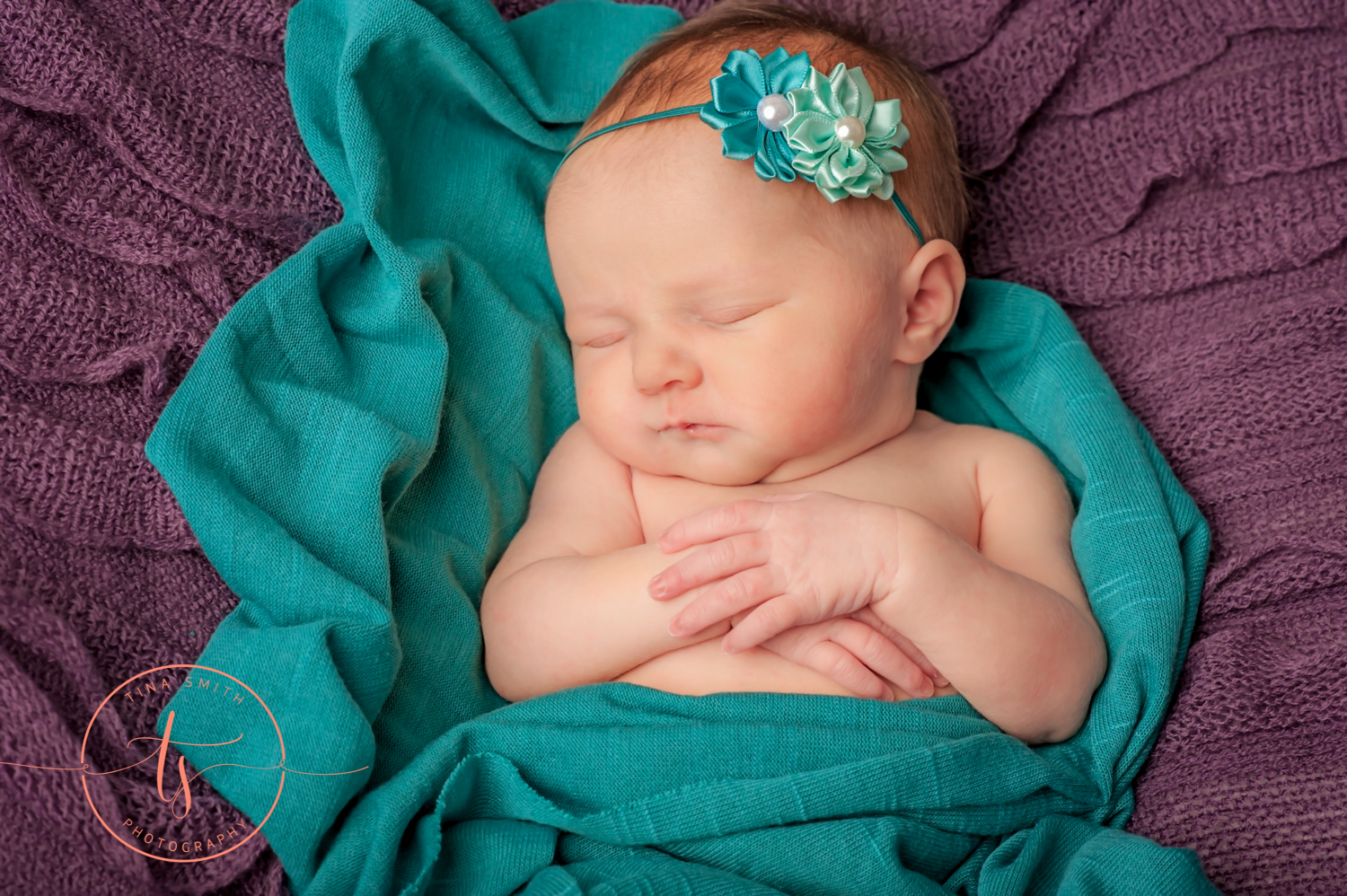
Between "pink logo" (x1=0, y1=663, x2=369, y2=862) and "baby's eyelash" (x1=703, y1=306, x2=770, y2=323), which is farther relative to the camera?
"baby's eyelash" (x1=703, y1=306, x2=770, y2=323)

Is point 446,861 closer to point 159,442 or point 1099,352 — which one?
point 159,442

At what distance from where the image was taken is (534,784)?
130 centimetres

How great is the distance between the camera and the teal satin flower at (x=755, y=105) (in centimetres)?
135

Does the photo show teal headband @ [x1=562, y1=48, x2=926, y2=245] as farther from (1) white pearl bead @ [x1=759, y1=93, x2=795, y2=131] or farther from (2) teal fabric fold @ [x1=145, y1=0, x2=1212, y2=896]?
(2) teal fabric fold @ [x1=145, y1=0, x2=1212, y2=896]

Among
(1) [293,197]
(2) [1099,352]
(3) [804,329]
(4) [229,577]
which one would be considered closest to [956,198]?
(2) [1099,352]

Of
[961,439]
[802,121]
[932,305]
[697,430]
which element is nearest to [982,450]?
[961,439]

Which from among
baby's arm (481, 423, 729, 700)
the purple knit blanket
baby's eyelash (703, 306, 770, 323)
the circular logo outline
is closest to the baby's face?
baby's eyelash (703, 306, 770, 323)

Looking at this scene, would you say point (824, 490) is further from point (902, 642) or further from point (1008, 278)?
point (1008, 278)

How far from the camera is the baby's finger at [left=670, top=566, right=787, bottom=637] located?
1.30 m

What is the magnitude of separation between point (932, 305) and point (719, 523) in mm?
502

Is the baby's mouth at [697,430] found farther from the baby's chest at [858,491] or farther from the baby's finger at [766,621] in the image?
the baby's finger at [766,621]

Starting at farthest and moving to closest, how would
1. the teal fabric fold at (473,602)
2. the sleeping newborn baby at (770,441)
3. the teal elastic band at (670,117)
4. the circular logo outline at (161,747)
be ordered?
the teal elastic band at (670,117), the sleeping newborn baby at (770,441), the teal fabric fold at (473,602), the circular logo outline at (161,747)

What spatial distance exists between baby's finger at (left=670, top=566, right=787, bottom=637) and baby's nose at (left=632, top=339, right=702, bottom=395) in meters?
0.27

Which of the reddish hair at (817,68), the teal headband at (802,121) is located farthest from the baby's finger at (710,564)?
the reddish hair at (817,68)
